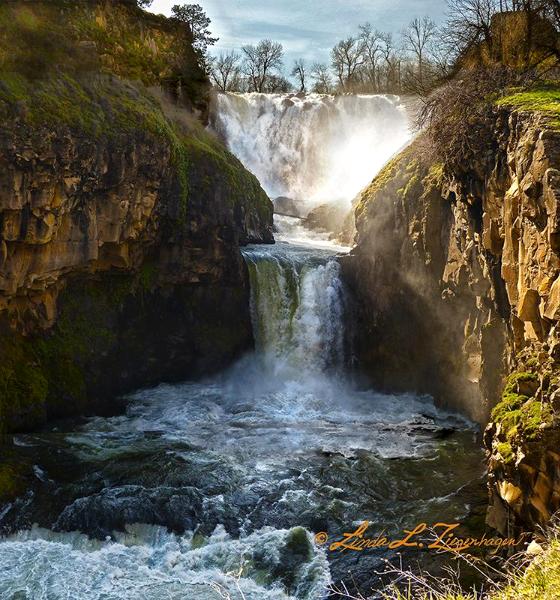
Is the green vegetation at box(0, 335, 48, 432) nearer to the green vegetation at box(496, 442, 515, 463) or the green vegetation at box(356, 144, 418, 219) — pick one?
the green vegetation at box(496, 442, 515, 463)

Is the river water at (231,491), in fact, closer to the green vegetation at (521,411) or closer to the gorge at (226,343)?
the gorge at (226,343)

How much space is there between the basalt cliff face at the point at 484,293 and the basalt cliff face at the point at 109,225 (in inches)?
193

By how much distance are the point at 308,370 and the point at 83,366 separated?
7.24m

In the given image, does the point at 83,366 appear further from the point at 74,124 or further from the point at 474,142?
the point at 474,142

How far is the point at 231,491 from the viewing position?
12250 millimetres

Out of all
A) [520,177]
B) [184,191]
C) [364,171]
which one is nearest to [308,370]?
[184,191]

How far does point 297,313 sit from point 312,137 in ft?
62.9

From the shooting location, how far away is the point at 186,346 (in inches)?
813

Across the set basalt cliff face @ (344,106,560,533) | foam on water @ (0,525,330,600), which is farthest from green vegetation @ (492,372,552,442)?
foam on water @ (0,525,330,600)

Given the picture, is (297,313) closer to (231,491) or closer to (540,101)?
(231,491)

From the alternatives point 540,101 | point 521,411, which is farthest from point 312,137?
point 521,411

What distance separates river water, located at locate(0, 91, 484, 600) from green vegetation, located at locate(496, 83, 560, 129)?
7.22 metres

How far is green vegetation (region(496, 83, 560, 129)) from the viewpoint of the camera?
34.0 ft

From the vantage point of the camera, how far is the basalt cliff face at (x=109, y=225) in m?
14.4
